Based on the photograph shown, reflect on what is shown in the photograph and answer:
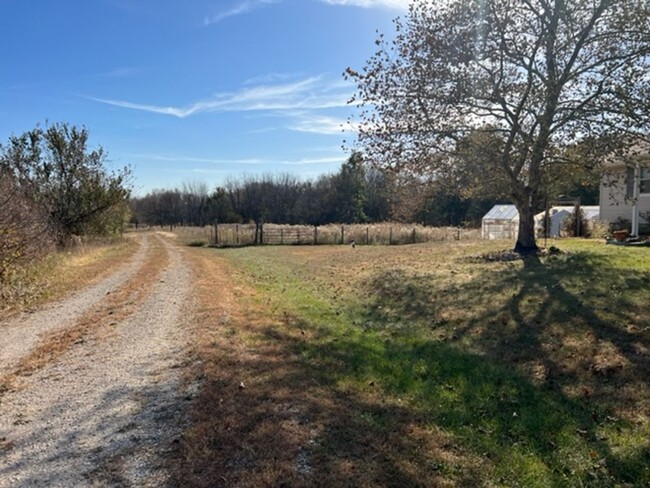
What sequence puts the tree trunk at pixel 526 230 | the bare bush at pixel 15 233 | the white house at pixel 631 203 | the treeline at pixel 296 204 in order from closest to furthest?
1. the bare bush at pixel 15 233
2. the tree trunk at pixel 526 230
3. the white house at pixel 631 203
4. the treeline at pixel 296 204

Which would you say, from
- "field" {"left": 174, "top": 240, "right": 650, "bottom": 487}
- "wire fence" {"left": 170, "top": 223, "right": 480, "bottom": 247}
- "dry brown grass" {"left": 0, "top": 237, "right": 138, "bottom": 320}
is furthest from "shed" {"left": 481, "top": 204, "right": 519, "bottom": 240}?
"dry brown grass" {"left": 0, "top": 237, "right": 138, "bottom": 320}

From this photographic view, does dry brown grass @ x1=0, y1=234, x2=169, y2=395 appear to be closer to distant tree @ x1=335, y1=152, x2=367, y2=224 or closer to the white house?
the white house

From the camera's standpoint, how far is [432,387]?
475cm

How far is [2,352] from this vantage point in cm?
616

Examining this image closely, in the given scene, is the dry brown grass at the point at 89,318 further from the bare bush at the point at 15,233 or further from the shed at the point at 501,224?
the shed at the point at 501,224

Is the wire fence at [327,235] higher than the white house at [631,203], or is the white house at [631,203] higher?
the white house at [631,203]

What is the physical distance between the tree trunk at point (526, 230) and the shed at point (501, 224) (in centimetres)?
1638

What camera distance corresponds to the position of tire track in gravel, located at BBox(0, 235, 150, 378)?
20.1 ft

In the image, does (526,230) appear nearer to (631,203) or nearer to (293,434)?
(631,203)

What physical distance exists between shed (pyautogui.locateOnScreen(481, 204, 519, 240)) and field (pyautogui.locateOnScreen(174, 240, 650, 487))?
2169cm

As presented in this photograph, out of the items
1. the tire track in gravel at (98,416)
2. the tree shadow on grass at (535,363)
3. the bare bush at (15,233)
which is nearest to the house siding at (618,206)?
the tree shadow on grass at (535,363)

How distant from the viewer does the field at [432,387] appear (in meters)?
3.21

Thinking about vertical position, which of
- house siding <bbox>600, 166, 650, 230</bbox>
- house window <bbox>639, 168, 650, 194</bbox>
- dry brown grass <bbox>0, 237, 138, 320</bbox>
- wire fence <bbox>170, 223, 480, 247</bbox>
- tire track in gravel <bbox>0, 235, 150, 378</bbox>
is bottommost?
tire track in gravel <bbox>0, 235, 150, 378</bbox>

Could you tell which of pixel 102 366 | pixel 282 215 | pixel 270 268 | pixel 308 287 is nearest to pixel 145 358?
pixel 102 366
